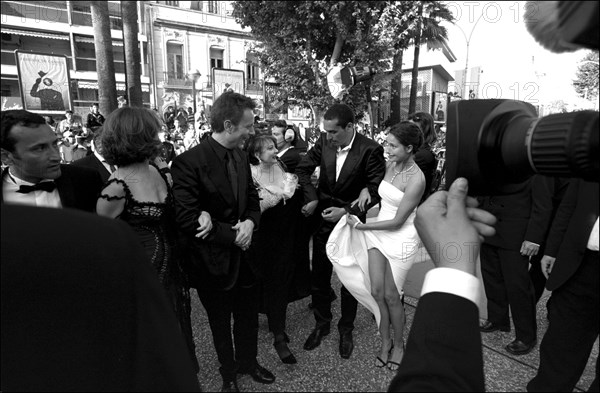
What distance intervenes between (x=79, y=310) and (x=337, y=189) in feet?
8.39

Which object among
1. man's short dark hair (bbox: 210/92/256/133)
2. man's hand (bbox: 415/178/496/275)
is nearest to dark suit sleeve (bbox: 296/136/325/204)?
man's short dark hair (bbox: 210/92/256/133)

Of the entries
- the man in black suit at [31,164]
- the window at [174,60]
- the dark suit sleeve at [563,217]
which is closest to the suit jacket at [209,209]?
the man in black suit at [31,164]

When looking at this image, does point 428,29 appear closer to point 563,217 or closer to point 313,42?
point 313,42

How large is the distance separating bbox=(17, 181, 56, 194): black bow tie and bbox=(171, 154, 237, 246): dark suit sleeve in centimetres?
58

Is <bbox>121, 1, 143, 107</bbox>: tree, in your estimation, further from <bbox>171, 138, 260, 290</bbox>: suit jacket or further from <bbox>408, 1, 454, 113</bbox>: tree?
<bbox>408, 1, 454, 113</bbox>: tree

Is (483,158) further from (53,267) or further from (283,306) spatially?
(283,306)

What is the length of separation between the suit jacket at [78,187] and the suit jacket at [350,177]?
157 cm

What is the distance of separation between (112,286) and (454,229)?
679mm

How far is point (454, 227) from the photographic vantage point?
0.85 metres

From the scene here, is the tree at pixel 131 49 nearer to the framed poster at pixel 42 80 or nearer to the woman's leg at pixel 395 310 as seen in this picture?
the framed poster at pixel 42 80

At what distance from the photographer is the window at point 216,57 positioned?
92.3ft

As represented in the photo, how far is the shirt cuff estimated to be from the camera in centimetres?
79

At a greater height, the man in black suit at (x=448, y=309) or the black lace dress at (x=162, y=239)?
the man in black suit at (x=448, y=309)

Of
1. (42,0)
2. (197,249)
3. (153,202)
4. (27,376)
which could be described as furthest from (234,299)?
(42,0)
